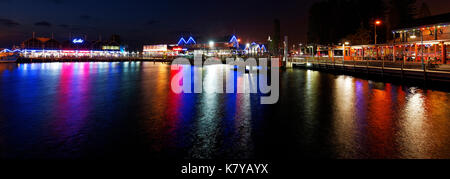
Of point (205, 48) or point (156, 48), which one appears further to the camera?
point (156, 48)

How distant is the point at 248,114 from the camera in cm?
1346

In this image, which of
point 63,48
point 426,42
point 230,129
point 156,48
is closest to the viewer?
point 230,129

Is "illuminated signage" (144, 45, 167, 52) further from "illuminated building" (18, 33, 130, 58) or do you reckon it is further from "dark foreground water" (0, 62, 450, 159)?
"dark foreground water" (0, 62, 450, 159)

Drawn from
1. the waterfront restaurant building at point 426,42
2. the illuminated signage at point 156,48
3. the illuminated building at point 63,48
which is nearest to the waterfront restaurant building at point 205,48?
the illuminated signage at point 156,48

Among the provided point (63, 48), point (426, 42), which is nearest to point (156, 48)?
point (63, 48)

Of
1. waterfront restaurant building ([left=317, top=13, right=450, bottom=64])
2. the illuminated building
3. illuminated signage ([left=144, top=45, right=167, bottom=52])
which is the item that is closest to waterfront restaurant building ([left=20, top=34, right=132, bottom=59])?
the illuminated building

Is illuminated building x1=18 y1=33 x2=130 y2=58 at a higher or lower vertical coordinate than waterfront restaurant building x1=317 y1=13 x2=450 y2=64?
higher

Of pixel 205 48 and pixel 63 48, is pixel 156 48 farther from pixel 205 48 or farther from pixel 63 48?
pixel 63 48

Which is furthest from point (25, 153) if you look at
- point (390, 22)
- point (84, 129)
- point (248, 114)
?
point (390, 22)

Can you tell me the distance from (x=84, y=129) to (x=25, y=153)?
2.74 meters

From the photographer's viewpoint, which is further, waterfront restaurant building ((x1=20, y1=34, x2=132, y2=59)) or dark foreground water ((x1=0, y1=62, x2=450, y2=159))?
waterfront restaurant building ((x1=20, y1=34, x2=132, y2=59))

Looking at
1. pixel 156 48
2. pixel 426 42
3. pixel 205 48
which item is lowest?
pixel 426 42

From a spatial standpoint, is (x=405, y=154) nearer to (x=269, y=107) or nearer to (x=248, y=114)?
(x=248, y=114)

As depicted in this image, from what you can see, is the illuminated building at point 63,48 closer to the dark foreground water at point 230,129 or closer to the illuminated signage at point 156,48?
the illuminated signage at point 156,48
